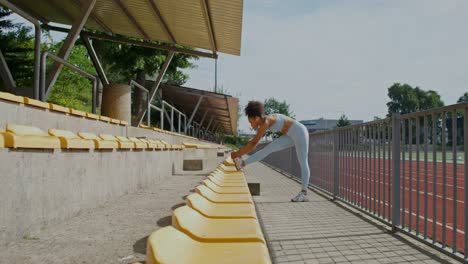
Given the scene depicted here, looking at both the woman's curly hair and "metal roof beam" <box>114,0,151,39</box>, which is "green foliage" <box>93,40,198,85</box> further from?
the woman's curly hair

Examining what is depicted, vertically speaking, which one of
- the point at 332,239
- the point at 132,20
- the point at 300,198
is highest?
the point at 132,20

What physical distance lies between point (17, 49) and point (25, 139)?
23114 millimetres

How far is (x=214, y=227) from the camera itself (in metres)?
1.88

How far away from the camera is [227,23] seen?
9.70 metres

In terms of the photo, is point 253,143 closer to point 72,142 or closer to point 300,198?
point 300,198

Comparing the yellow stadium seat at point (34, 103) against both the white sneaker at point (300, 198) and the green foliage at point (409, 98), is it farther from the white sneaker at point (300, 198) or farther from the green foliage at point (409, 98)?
the green foliage at point (409, 98)

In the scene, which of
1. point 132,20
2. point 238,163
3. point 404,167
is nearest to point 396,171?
point 404,167

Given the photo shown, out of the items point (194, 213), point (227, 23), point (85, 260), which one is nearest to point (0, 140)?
point (85, 260)

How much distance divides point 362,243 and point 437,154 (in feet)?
3.81

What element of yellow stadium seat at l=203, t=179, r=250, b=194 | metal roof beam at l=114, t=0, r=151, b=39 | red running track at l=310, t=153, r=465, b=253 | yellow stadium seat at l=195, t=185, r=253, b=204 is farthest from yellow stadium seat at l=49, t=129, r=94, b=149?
metal roof beam at l=114, t=0, r=151, b=39

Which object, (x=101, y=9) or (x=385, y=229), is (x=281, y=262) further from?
(x=101, y=9)

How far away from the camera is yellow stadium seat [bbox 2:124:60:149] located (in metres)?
2.90

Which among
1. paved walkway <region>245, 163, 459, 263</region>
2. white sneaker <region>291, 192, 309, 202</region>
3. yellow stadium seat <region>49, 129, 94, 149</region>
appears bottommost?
paved walkway <region>245, 163, 459, 263</region>

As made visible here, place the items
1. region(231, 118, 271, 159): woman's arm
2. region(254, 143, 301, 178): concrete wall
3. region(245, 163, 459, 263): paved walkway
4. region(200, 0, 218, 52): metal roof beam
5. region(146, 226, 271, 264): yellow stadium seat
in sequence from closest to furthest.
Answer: region(146, 226, 271, 264): yellow stadium seat < region(245, 163, 459, 263): paved walkway < region(231, 118, 271, 159): woman's arm < region(200, 0, 218, 52): metal roof beam < region(254, 143, 301, 178): concrete wall
